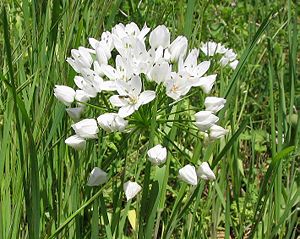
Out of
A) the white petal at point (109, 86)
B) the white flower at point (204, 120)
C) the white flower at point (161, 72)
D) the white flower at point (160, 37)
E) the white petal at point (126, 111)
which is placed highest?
the white flower at point (160, 37)

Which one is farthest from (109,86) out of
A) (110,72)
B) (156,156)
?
(156,156)

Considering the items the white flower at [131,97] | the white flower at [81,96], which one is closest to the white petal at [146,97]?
the white flower at [131,97]

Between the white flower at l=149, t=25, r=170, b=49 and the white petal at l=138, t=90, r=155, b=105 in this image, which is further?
the white flower at l=149, t=25, r=170, b=49

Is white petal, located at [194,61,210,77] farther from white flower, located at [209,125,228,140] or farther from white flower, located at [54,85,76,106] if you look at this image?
white flower, located at [54,85,76,106]

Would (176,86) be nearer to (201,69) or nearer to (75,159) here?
(201,69)

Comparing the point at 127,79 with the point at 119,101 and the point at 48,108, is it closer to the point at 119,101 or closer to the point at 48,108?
the point at 119,101

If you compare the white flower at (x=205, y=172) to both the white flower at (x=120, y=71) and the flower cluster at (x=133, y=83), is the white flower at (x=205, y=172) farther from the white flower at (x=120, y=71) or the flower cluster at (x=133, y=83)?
the white flower at (x=120, y=71)

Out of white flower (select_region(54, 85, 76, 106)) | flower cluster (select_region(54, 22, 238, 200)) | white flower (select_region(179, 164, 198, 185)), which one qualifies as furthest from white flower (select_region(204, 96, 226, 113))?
white flower (select_region(54, 85, 76, 106))
